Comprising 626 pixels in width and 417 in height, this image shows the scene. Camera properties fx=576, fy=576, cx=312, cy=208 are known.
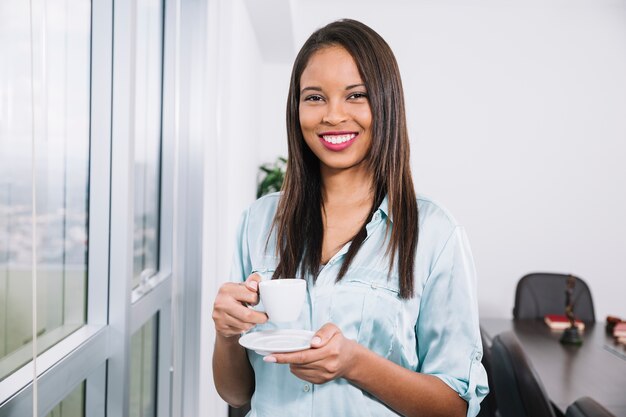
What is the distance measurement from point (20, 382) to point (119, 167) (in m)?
0.61

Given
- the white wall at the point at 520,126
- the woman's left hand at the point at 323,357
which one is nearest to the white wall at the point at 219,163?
the woman's left hand at the point at 323,357

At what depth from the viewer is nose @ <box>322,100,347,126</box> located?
40.2 inches

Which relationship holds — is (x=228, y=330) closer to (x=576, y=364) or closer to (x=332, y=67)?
(x=332, y=67)

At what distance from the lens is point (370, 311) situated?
1017 mm

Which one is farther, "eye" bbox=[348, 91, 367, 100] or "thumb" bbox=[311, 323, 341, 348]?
"eye" bbox=[348, 91, 367, 100]

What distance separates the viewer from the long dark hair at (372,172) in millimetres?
1030

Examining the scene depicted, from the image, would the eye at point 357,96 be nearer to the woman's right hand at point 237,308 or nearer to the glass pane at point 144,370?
the woman's right hand at point 237,308

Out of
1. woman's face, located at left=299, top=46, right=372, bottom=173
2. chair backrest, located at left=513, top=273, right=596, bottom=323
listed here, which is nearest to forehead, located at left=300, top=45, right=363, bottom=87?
woman's face, located at left=299, top=46, right=372, bottom=173

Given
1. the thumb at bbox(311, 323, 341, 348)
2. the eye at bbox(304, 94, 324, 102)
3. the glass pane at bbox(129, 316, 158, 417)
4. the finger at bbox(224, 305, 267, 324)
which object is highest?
the eye at bbox(304, 94, 324, 102)

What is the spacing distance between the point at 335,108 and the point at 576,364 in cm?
185

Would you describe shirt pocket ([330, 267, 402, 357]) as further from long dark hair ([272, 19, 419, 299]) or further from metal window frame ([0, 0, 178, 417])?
metal window frame ([0, 0, 178, 417])

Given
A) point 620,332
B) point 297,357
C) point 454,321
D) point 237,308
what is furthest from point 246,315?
point 620,332

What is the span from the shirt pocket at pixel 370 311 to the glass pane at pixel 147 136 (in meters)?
1.14

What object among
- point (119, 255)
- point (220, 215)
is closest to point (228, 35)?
point (220, 215)
